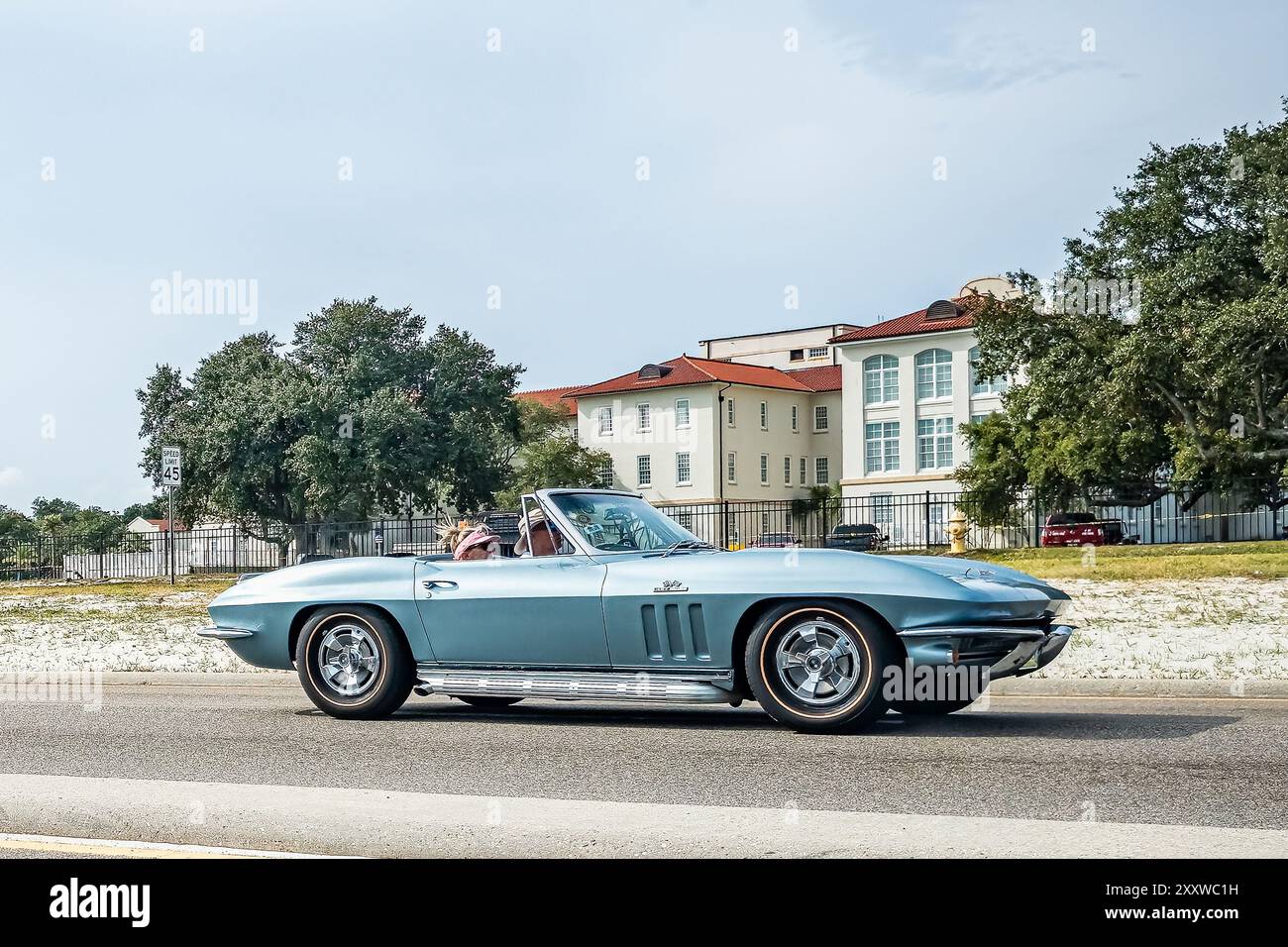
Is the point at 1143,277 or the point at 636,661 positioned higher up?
the point at 1143,277

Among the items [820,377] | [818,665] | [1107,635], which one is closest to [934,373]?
[820,377]

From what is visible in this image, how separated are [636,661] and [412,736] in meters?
1.61

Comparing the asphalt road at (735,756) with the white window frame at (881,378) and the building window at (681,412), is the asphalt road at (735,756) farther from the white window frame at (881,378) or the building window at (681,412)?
the building window at (681,412)

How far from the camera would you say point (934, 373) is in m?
82.9

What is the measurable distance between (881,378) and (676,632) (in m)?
78.1

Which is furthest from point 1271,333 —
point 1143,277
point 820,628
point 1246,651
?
point 820,628

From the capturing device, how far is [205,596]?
28609 mm

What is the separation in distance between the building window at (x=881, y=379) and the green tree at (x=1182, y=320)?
35990 millimetres

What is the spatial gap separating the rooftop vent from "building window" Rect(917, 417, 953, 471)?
601 cm

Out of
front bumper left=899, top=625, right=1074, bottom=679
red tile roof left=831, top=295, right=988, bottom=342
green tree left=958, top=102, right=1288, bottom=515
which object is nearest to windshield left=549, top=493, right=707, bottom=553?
front bumper left=899, top=625, right=1074, bottom=679

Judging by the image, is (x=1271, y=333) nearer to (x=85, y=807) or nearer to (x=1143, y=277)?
(x=1143, y=277)

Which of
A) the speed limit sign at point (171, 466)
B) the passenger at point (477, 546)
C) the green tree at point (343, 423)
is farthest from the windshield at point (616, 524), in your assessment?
the green tree at point (343, 423)

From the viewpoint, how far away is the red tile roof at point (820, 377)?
102750mm

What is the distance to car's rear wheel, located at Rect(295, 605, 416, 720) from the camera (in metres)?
9.75
